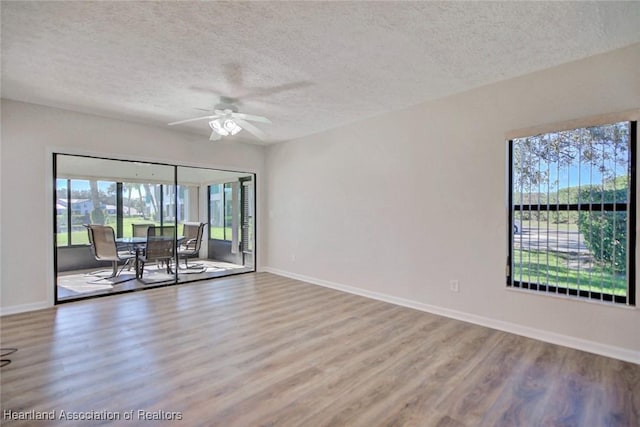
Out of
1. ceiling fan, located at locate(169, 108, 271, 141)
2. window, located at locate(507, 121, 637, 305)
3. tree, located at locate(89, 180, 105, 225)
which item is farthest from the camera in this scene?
tree, located at locate(89, 180, 105, 225)

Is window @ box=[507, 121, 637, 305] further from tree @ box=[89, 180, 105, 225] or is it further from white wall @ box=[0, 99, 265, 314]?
tree @ box=[89, 180, 105, 225]

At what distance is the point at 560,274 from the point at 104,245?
6.15 metres

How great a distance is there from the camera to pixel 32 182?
153 inches

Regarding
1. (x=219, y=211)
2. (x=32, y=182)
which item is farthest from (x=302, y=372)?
(x=219, y=211)

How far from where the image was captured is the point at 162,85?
329 centimetres

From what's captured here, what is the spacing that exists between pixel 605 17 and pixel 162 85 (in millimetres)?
3831

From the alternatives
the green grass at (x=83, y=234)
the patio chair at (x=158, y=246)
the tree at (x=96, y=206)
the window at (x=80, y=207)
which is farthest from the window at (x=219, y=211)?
the tree at (x=96, y=206)

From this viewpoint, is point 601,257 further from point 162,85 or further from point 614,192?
point 162,85

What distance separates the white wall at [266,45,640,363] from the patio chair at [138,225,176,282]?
2.42 meters

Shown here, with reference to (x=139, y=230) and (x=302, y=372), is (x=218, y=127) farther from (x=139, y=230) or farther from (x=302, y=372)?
(x=139, y=230)

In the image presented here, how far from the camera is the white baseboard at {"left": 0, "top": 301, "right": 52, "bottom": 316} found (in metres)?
3.70

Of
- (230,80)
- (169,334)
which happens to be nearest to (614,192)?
(230,80)

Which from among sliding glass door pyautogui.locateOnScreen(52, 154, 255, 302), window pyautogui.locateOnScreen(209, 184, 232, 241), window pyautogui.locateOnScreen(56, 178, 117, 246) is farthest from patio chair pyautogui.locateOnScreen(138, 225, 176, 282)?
window pyautogui.locateOnScreen(209, 184, 232, 241)

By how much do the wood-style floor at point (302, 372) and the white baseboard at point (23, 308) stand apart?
0.14m
